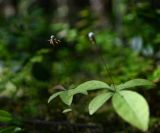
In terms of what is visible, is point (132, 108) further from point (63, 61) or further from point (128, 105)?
point (63, 61)

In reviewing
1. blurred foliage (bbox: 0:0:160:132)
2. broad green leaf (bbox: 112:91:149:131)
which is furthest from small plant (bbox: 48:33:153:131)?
blurred foliage (bbox: 0:0:160:132)

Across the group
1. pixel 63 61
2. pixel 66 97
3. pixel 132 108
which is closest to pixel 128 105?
pixel 132 108

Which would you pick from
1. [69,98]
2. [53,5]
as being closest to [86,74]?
[69,98]

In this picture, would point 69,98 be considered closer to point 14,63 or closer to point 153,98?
point 153,98

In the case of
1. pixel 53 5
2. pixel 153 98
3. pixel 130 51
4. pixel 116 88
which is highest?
pixel 53 5

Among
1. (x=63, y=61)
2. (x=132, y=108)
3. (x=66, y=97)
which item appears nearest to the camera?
(x=132, y=108)

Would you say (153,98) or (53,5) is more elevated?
(53,5)

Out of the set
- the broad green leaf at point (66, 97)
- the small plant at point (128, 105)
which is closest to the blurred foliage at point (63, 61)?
the broad green leaf at point (66, 97)

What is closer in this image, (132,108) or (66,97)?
(132,108)

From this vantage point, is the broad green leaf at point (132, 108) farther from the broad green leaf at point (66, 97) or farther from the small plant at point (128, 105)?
the broad green leaf at point (66, 97)
